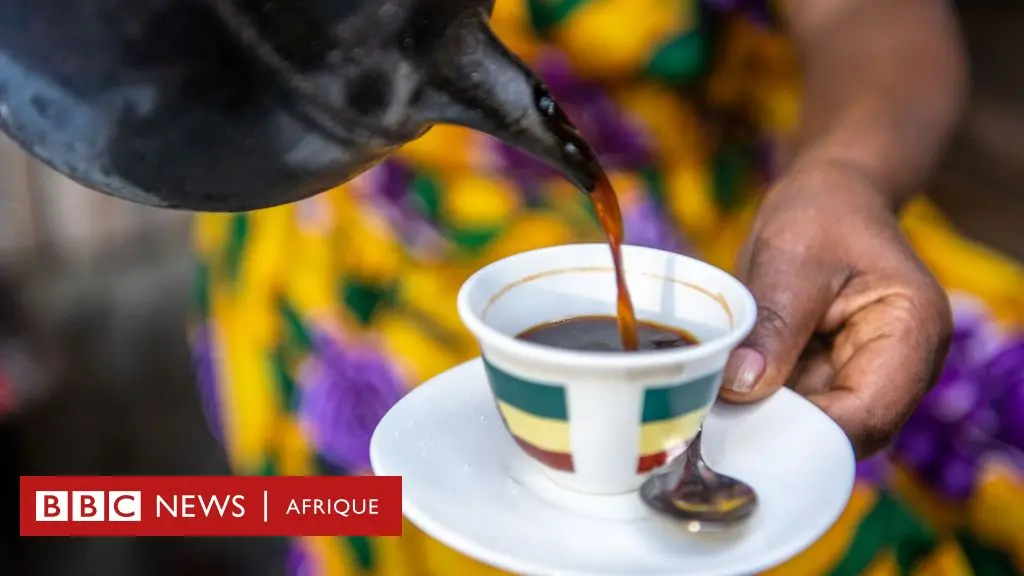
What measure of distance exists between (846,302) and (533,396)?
28 centimetres

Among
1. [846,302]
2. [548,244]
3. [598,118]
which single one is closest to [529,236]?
[548,244]

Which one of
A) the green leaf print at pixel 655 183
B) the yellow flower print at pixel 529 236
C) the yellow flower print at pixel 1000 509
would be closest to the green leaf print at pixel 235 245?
the yellow flower print at pixel 529 236

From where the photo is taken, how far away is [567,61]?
0.74 meters

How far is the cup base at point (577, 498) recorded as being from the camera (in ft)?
1.56

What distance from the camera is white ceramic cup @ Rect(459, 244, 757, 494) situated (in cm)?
45

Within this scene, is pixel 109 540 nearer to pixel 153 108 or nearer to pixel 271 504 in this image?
pixel 271 504

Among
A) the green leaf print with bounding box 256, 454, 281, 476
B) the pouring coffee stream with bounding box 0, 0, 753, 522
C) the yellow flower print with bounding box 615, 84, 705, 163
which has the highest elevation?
the yellow flower print with bounding box 615, 84, 705, 163

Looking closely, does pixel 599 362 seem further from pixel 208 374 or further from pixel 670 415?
pixel 208 374

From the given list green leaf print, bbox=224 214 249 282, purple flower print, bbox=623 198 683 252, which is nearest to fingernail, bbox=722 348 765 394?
purple flower print, bbox=623 198 683 252

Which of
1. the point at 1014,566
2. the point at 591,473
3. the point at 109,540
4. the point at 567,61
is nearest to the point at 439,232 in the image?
the point at 567,61

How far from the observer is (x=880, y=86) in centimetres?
78

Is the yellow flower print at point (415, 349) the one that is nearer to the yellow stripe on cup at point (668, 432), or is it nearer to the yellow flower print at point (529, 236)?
the yellow flower print at point (529, 236)

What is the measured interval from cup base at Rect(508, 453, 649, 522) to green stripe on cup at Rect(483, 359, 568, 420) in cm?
4

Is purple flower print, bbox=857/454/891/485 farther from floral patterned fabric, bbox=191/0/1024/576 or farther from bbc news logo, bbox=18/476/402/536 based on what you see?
bbc news logo, bbox=18/476/402/536
